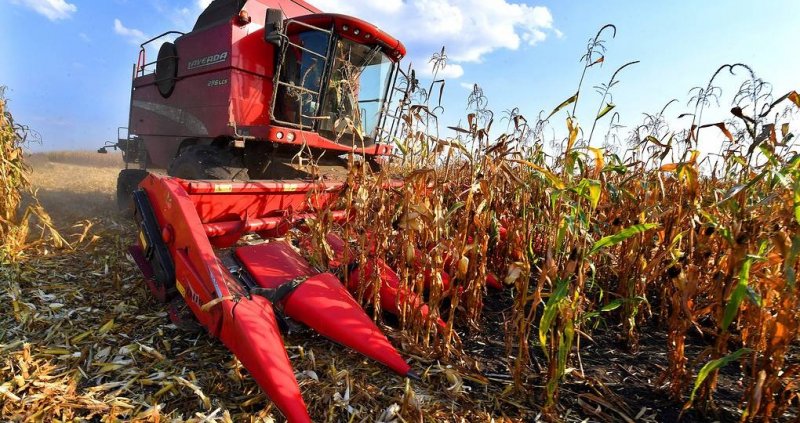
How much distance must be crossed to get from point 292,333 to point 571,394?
1.12 metres

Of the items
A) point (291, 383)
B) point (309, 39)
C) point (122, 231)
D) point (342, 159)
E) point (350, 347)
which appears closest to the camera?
point (291, 383)

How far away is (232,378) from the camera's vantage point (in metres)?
1.46

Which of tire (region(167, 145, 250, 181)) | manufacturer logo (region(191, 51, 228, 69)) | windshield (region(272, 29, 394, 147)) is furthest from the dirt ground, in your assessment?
manufacturer logo (region(191, 51, 228, 69))

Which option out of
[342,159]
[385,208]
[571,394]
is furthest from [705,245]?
[342,159]

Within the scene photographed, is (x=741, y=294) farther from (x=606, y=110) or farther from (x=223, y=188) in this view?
(x=223, y=188)

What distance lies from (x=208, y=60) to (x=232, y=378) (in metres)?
3.78

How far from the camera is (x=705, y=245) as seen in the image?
149 centimetres

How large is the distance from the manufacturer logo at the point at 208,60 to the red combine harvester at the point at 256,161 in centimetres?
2

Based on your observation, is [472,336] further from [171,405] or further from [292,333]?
[171,405]

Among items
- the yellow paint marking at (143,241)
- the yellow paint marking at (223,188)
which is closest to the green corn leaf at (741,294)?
the yellow paint marking at (223,188)

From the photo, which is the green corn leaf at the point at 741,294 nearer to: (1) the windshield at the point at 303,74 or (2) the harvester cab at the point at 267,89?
(2) the harvester cab at the point at 267,89

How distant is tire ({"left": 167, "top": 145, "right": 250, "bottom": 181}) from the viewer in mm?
3412

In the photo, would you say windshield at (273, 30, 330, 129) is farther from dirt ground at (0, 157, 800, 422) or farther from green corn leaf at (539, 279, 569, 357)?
green corn leaf at (539, 279, 569, 357)

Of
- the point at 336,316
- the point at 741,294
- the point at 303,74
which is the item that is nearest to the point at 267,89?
the point at 303,74
